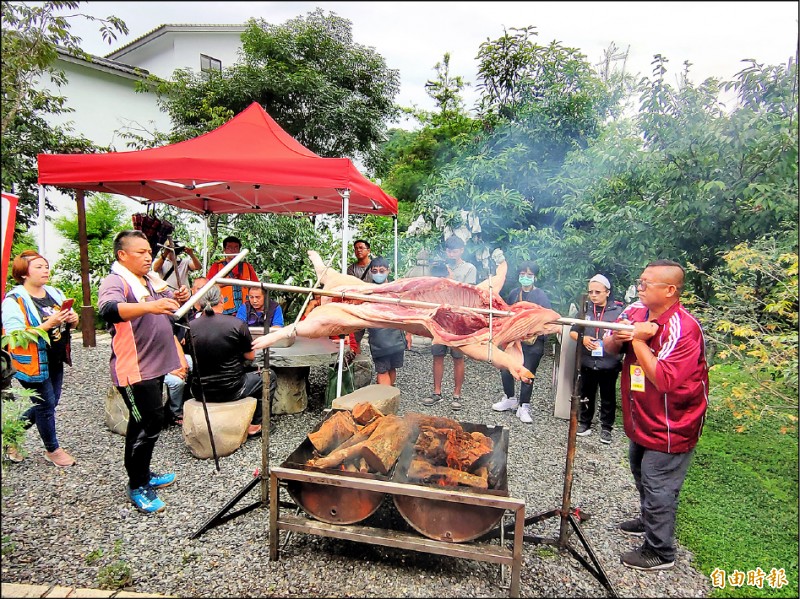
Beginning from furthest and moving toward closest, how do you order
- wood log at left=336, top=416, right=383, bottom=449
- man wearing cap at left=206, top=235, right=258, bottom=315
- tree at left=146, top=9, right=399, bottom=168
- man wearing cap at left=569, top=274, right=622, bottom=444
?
1. tree at left=146, top=9, right=399, bottom=168
2. man wearing cap at left=206, top=235, right=258, bottom=315
3. man wearing cap at left=569, top=274, right=622, bottom=444
4. wood log at left=336, top=416, right=383, bottom=449

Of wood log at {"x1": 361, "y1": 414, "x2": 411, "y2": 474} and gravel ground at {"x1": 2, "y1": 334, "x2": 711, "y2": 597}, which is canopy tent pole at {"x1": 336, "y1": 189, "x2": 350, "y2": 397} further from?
wood log at {"x1": 361, "y1": 414, "x2": 411, "y2": 474}

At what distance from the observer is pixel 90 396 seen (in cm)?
580

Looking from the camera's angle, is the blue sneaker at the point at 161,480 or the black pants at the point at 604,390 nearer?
the blue sneaker at the point at 161,480

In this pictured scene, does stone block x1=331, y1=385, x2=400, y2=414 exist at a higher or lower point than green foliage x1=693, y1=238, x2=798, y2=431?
lower

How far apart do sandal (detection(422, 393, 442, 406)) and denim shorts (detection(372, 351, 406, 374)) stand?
80 centimetres

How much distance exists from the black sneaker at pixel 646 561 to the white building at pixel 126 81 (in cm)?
1143

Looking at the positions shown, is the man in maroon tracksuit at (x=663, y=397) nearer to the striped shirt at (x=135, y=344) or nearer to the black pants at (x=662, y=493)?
the black pants at (x=662, y=493)

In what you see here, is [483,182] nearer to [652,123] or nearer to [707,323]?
[652,123]

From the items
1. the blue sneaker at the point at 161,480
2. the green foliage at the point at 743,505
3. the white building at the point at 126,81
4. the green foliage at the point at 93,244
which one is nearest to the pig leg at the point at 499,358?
the green foliage at the point at 743,505

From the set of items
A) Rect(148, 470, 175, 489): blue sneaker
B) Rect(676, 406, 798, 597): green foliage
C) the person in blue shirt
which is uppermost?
the person in blue shirt

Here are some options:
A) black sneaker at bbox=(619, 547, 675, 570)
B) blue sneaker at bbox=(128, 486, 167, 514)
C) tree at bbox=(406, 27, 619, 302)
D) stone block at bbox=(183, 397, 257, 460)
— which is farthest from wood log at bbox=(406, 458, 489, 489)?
tree at bbox=(406, 27, 619, 302)

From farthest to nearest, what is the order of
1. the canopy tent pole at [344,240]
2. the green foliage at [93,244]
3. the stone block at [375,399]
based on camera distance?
1. the green foliage at [93,244]
2. the canopy tent pole at [344,240]
3. the stone block at [375,399]

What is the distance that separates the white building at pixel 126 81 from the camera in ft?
37.2

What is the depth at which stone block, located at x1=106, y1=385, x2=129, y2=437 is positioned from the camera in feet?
15.4
